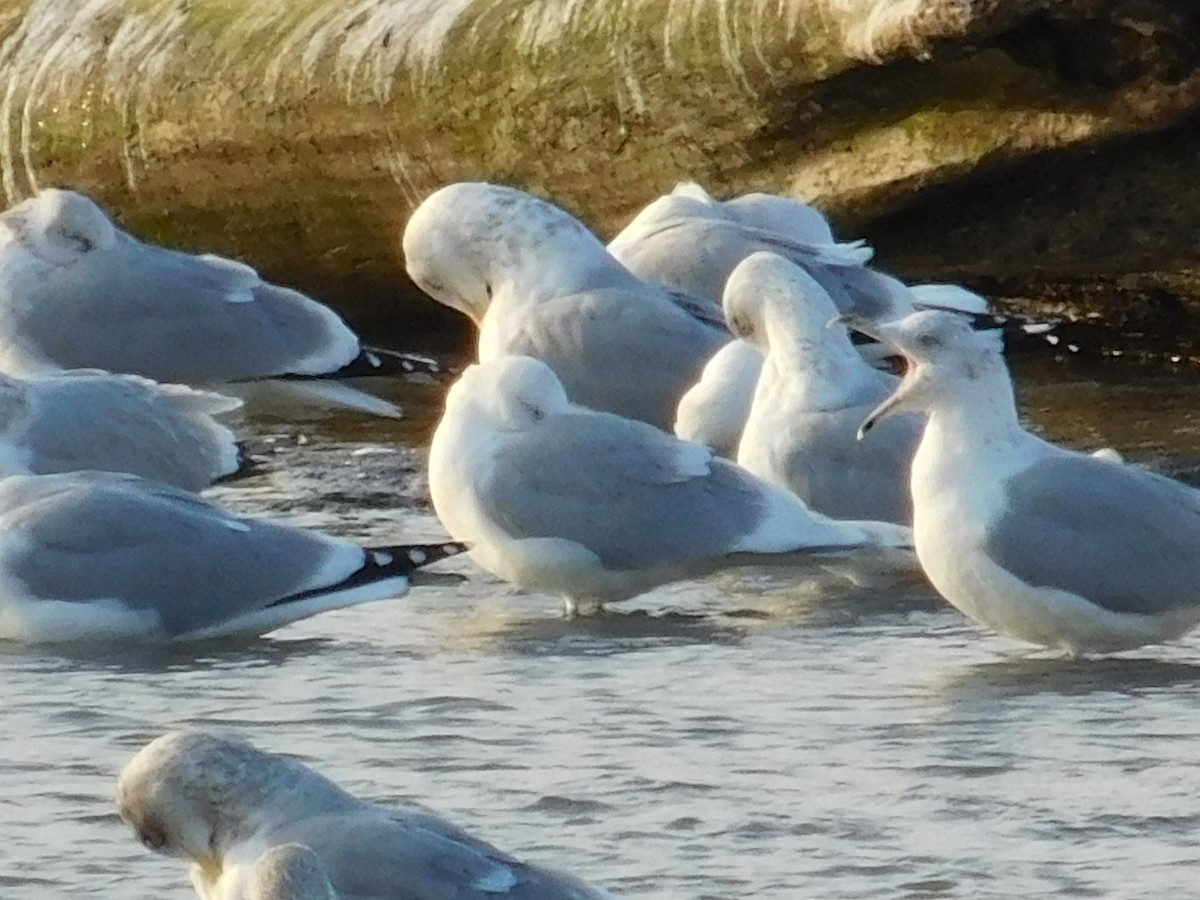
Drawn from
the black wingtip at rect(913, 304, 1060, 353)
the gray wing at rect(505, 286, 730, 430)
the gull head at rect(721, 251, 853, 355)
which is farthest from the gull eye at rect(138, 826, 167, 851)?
the black wingtip at rect(913, 304, 1060, 353)

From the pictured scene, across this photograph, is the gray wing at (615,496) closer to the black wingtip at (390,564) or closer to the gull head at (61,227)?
the black wingtip at (390,564)

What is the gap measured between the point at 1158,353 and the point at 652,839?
5.36 meters

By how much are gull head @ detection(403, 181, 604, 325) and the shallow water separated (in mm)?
1483

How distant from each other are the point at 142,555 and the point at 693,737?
1.35 metres

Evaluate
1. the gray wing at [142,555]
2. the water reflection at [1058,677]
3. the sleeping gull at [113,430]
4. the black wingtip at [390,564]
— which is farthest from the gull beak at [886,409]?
the sleeping gull at [113,430]

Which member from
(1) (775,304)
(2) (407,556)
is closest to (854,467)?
(1) (775,304)

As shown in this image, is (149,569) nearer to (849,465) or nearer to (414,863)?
(849,465)

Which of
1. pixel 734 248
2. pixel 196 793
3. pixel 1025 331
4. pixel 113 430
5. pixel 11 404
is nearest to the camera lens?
pixel 196 793

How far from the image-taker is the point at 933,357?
236 inches

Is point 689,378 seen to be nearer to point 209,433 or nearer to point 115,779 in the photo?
point 209,433

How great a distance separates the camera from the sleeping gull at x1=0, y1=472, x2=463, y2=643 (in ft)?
19.2

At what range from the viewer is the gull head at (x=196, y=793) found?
12.4 feet

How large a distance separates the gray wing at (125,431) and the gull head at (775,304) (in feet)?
4.18

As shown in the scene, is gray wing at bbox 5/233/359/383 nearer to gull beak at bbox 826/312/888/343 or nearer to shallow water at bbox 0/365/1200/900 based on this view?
shallow water at bbox 0/365/1200/900
